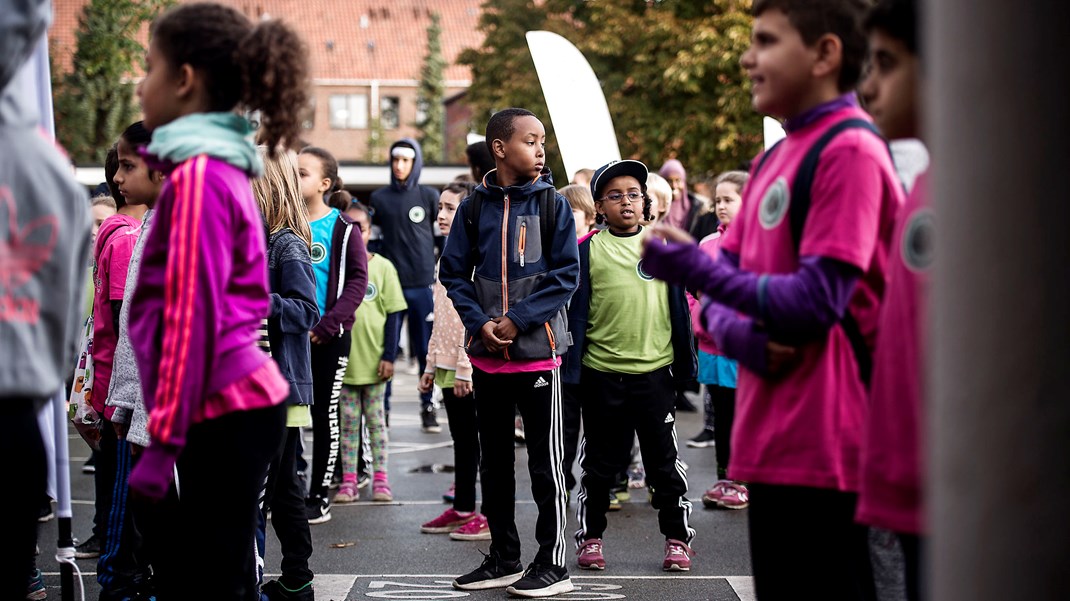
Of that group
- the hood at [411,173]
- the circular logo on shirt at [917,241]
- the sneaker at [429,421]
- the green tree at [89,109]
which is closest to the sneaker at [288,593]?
the circular logo on shirt at [917,241]

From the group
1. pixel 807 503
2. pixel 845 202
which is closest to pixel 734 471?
pixel 807 503

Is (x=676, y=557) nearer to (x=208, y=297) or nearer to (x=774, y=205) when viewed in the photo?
(x=774, y=205)

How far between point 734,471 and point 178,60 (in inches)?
72.8

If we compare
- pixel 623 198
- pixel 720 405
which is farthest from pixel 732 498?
pixel 623 198

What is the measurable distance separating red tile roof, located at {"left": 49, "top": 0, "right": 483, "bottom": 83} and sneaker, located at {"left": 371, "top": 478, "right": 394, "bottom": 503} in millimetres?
60522

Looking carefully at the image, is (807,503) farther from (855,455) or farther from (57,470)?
(57,470)

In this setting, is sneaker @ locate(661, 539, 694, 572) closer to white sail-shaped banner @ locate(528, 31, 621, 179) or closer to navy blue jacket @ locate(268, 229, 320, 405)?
navy blue jacket @ locate(268, 229, 320, 405)

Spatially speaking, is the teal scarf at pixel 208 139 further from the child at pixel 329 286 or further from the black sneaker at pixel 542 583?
the child at pixel 329 286

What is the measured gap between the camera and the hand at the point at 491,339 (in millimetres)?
5734

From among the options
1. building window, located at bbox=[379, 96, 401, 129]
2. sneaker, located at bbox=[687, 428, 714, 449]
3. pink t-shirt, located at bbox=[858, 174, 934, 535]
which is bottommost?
sneaker, located at bbox=[687, 428, 714, 449]

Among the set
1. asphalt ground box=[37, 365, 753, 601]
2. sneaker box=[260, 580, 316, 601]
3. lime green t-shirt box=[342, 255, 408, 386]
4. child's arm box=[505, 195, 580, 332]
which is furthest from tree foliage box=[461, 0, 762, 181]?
sneaker box=[260, 580, 316, 601]

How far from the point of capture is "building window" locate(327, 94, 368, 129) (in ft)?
232

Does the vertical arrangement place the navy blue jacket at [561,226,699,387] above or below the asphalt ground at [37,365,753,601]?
above

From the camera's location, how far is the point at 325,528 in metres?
7.38
